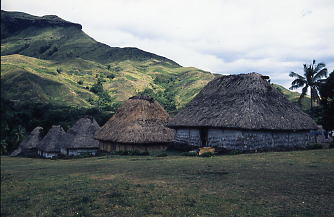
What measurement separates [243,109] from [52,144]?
1337 inches

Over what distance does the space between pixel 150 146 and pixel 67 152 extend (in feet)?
55.8

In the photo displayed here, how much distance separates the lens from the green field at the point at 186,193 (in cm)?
880

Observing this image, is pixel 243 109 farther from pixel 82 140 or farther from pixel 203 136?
pixel 82 140

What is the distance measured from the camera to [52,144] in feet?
155

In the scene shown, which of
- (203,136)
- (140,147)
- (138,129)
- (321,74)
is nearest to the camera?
(203,136)

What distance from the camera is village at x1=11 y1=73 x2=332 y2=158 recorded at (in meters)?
23.9

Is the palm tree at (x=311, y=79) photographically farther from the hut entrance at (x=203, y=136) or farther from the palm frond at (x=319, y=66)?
the hut entrance at (x=203, y=136)

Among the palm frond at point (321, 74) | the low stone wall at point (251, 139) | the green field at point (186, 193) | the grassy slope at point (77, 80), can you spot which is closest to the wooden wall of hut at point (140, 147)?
the low stone wall at point (251, 139)

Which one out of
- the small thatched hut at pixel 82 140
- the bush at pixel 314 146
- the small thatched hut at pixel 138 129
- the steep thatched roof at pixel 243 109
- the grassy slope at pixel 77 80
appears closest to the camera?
the steep thatched roof at pixel 243 109

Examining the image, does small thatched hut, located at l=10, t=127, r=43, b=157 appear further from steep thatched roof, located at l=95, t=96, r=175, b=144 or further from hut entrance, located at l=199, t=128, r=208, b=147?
hut entrance, located at l=199, t=128, r=208, b=147

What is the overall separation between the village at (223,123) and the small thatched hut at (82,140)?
4.64m

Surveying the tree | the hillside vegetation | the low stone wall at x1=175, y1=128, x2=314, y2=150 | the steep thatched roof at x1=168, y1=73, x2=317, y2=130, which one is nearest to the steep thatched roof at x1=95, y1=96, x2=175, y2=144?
the steep thatched roof at x1=168, y1=73, x2=317, y2=130

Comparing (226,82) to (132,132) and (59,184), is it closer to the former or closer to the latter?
(132,132)

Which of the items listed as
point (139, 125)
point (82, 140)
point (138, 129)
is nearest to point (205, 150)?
point (138, 129)
